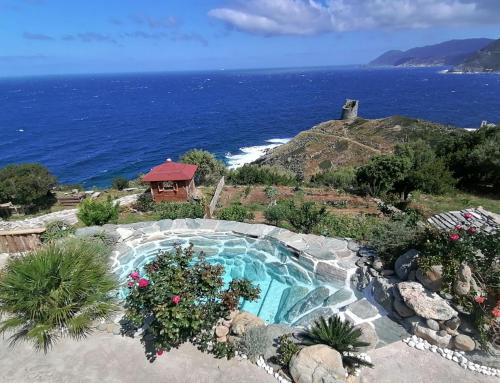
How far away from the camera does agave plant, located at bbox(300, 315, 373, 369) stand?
18.5ft

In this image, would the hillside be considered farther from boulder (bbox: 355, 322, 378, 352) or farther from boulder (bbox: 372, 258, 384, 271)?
boulder (bbox: 355, 322, 378, 352)

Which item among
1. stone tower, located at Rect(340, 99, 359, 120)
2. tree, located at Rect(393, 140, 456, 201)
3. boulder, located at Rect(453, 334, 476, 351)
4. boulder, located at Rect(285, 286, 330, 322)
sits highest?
boulder, located at Rect(453, 334, 476, 351)

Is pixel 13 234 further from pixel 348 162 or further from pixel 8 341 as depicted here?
pixel 348 162

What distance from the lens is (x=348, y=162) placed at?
45.3 m

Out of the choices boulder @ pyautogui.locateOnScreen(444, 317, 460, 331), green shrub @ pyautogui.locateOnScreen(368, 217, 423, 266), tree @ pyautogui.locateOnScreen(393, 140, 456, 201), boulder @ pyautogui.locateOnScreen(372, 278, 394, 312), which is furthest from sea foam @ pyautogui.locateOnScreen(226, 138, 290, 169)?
boulder @ pyautogui.locateOnScreen(444, 317, 460, 331)

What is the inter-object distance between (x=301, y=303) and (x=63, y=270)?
542cm

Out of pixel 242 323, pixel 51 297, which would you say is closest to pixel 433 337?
pixel 242 323

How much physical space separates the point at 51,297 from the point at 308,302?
5.63m

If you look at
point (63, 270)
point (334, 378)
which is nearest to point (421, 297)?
point (334, 378)

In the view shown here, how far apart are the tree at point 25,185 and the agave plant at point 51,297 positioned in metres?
19.8

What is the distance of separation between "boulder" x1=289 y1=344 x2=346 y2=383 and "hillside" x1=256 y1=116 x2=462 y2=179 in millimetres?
35592

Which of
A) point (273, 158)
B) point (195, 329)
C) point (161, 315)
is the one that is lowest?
point (273, 158)

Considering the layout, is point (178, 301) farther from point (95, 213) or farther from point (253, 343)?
point (95, 213)

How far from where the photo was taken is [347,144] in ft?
168
